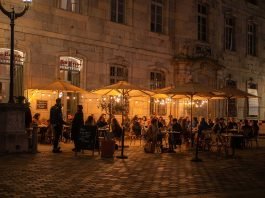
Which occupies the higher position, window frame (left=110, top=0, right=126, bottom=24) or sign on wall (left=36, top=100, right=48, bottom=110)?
window frame (left=110, top=0, right=126, bottom=24)

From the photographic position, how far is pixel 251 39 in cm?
3300

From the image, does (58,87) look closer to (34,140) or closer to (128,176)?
(34,140)

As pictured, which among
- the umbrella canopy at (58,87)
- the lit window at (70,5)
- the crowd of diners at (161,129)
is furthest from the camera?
the lit window at (70,5)

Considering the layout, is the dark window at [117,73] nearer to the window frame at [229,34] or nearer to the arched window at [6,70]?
the arched window at [6,70]

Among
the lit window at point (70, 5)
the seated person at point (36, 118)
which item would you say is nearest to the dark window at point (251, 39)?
the lit window at point (70, 5)

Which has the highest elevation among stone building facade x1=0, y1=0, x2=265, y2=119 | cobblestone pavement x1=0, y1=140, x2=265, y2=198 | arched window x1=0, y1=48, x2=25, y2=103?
stone building facade x1=0, y1=0, x2=265, y2=119

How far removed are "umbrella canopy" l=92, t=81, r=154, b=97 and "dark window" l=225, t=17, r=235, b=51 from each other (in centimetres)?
1257

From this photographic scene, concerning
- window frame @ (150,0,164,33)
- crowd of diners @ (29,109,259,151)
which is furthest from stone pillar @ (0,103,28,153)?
window frame @ (150,0,164,33)

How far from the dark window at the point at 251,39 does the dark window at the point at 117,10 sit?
12.1 meters

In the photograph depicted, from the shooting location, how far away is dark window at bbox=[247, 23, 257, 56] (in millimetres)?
32562

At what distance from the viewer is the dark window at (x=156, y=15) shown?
82.2 ft

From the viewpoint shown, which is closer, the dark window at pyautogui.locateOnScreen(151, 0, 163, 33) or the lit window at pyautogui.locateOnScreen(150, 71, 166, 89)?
the lit window at pyautogui.locateOnScreen(150, 71, 166, 89)

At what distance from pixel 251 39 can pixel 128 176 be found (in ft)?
78.6

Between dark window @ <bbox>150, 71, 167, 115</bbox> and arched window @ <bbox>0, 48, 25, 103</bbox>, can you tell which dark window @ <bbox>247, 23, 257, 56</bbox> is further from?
arched window @ <bbox>0, 48, 25, 103</bbox>
